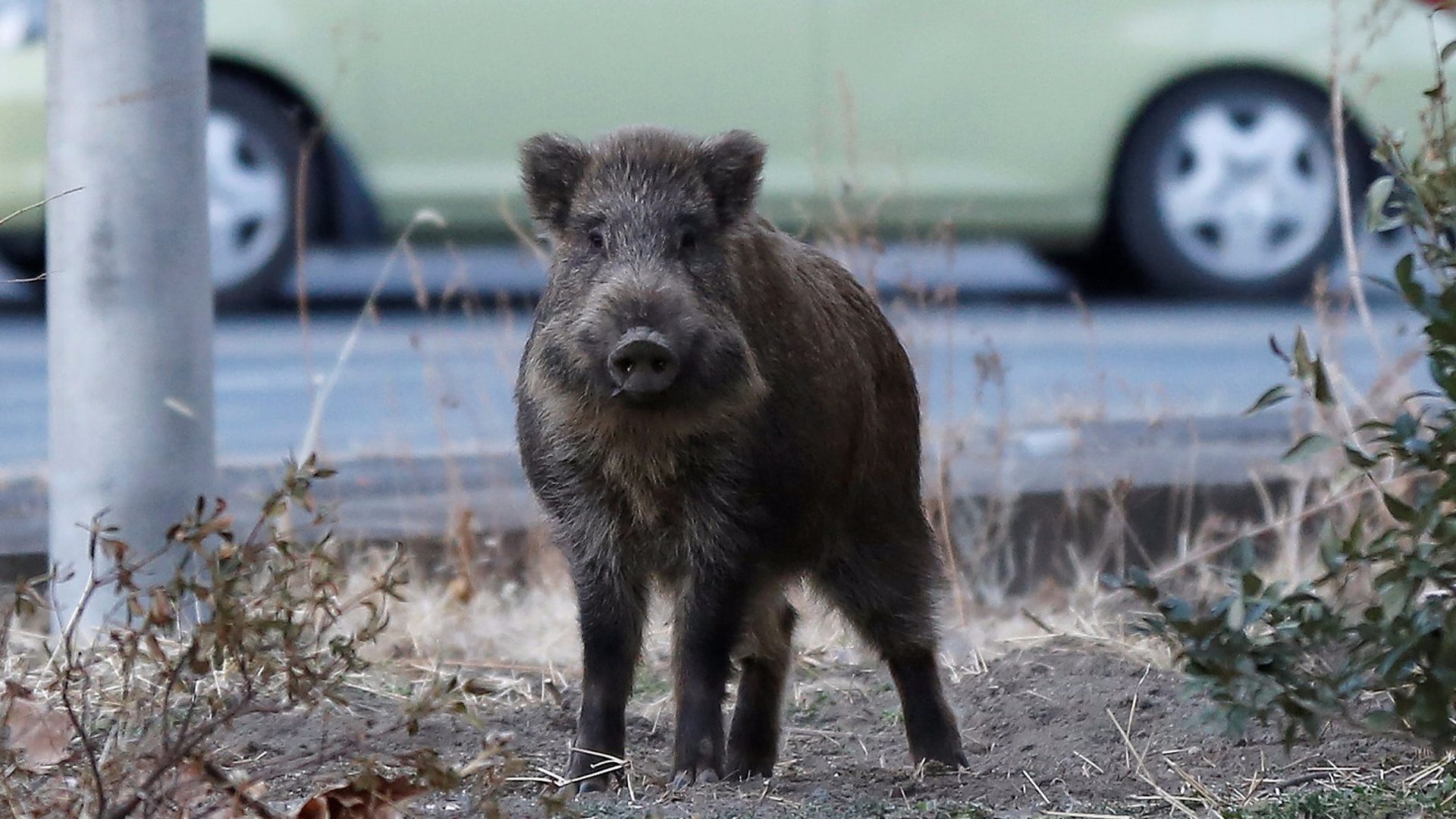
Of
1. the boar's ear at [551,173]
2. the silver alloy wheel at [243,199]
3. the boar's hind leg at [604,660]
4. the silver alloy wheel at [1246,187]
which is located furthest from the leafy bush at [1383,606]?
the silver alloy wheel at [243,199]

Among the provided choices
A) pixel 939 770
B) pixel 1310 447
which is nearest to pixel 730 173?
pixel 939 770

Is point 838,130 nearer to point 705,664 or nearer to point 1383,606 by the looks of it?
point 705,664

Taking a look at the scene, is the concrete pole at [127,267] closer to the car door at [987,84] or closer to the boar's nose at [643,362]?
the boar's nose at [643,362]

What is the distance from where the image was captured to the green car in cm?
931

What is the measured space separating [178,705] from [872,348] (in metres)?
1.63

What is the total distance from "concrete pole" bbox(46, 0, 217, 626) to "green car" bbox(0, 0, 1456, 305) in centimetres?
457

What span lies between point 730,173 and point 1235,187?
6.35 m

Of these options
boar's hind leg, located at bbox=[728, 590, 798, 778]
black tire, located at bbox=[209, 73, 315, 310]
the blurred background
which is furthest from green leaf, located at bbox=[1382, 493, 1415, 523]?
black tire, located at bbox=[209, 73, 315, 310]

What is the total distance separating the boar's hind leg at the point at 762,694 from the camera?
4336 mm

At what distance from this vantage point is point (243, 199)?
9.48 meters

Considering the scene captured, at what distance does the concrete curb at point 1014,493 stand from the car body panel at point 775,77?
2.76 m

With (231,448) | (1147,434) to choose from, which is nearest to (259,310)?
(231,448)

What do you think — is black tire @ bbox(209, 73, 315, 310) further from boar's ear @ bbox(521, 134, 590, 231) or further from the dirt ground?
boar's ear @ bbox(521, 134, 590, 231)

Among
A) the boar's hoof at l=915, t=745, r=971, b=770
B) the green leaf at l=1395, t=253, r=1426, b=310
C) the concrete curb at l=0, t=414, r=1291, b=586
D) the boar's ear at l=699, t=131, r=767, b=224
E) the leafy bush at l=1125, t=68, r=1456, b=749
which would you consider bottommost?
the boar's hoof at l=915, t=745, r=971, b=770
